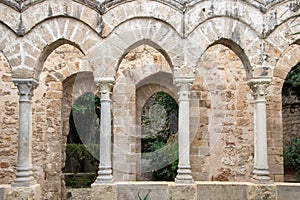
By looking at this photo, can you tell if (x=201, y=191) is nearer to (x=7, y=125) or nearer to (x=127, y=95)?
(x=127, y=95)

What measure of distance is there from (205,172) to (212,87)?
172 centimetres

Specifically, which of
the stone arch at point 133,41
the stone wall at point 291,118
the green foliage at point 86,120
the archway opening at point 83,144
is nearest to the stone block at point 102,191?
the stone arch at point 133,41

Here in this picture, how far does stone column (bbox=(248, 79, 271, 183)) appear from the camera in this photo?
5215 mm

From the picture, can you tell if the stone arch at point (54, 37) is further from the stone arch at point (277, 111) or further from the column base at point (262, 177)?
the stone arch at point (277, 111)

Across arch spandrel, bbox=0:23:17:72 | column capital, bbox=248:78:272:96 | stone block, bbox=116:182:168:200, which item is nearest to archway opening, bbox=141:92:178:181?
stone block, bbox=116:182:168:200

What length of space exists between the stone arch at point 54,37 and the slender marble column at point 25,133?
222mm

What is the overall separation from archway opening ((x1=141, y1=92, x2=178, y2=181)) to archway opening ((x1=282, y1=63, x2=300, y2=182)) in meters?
2.76

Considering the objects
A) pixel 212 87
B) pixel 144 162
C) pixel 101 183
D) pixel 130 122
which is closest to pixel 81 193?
pixel 144 162

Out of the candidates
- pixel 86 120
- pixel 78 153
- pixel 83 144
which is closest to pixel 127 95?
pixel 78 153

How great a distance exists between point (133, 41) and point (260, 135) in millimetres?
2189

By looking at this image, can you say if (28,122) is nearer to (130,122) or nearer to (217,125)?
(130,122)

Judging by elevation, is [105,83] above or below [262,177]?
above

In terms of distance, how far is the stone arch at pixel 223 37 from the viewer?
17.6ft

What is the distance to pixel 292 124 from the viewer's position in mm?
12586
